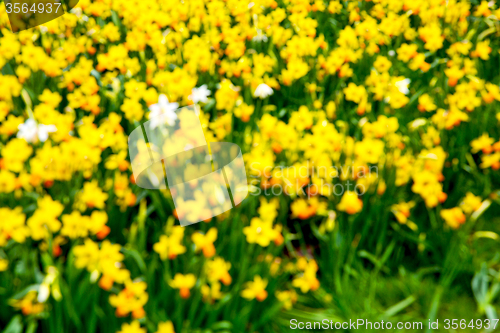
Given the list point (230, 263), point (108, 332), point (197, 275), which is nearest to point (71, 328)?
point (108, 332)

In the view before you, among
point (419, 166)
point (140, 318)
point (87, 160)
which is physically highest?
point (87, 160)

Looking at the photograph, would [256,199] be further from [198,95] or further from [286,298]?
[198,95]

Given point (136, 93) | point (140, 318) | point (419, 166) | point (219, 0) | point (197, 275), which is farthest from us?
point (219, 0)

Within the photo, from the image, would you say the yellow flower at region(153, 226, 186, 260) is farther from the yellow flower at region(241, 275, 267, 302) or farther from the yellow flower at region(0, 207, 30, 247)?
the yellow flower at region(0, 207, 30, 247)

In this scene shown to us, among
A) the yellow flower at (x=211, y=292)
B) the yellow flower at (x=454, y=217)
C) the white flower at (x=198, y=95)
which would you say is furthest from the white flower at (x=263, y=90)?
the yellow flower at (x=211, y=292)

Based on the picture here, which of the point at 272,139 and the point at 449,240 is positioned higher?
the point at 272,139

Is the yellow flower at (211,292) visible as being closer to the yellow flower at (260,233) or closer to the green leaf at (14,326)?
the yellow flower at (260,233)

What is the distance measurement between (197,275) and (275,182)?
573 millimetres

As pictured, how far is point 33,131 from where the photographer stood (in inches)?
79.1

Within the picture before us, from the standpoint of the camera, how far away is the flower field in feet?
5.04

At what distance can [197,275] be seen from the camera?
63.2 inches

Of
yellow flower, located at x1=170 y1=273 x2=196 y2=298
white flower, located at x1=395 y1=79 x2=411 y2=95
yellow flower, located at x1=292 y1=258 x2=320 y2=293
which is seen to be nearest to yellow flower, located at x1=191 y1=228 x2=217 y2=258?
yellow flower, located at x1=170 y1=273 x2=196 y2=298

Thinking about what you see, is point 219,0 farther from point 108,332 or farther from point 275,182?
point 108,332

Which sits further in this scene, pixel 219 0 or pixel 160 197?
pixel 219 0
